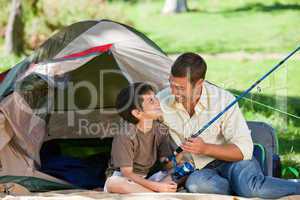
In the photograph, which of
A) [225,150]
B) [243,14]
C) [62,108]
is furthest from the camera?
[243,14]

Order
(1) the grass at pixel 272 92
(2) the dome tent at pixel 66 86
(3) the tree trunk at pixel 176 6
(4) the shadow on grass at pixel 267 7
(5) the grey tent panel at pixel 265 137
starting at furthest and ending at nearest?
(3) the tree trunk at pixel 176 6 → (4) the shadow on grass at pixel 267 7 → (1) the grass at pixel 272 92 → (5) the grey tent panel at pixel 265 137 → (2) the dome tent at pixel 66 86

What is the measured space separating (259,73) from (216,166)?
3614 mm

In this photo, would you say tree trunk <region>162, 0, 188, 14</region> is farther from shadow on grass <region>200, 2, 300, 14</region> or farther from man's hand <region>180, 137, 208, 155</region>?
man's hand <region>180, 137, 208, 155</region>

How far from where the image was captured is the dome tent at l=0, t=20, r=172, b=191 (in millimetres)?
3240

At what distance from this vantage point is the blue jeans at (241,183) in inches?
110

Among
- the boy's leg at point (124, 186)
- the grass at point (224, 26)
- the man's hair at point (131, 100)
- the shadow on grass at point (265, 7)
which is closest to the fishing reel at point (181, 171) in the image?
the boy's leg at point (124, 186)

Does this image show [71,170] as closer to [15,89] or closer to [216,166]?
[15,89]

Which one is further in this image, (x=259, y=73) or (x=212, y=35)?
(x=212, y=35)

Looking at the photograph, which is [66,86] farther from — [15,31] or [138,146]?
[15,31]

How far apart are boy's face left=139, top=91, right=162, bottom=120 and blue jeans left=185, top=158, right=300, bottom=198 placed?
0.31 meters

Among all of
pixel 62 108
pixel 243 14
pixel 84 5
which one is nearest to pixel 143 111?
pixel 62 108

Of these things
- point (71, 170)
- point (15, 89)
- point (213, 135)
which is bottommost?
point (71, 170)

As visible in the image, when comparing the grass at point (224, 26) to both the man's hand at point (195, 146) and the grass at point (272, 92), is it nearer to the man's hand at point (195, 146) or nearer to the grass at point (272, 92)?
the grass at point (272, 92)

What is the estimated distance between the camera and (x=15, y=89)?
3326 millimetres
